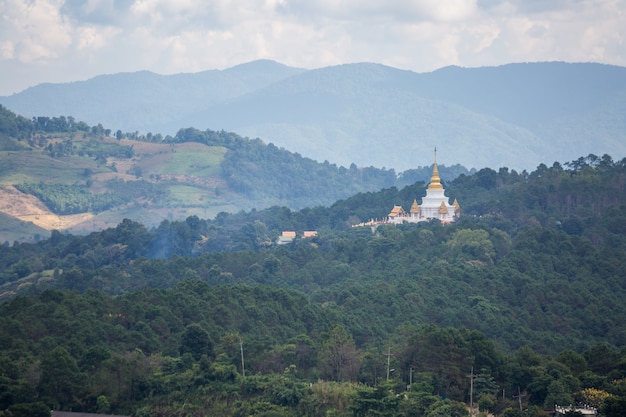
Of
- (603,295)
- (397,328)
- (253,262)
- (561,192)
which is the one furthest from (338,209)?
(397,328)

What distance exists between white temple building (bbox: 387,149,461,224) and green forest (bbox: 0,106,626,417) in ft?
5.41

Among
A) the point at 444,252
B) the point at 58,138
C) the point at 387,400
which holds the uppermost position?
the point at 58,138

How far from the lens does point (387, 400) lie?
145 feet

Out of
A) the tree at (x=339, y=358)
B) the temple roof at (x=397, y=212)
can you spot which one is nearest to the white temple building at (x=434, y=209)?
the temple roof at (x=397, y=212)

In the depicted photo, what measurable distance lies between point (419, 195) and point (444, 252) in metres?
26.0

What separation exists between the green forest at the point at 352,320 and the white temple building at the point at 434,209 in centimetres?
165

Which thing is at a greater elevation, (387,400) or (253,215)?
(253,215)

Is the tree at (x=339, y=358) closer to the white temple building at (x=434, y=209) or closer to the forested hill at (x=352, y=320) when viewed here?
the forested hill at (x=352, y=320)

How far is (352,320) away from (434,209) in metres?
36.0

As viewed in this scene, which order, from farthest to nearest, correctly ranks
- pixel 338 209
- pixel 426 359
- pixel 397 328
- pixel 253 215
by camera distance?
pixel 253 215 < pixel 338 209 < pixel 397 328 < pixel 426 359

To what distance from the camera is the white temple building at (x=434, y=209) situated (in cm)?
9414

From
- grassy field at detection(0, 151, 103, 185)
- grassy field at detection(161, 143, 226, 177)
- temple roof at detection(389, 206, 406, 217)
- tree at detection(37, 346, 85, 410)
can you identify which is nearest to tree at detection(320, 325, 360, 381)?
tree at detection(37, 346, 85, 410)

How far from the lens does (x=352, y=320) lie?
198ft

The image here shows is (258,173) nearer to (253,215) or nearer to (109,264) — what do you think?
(253,215)
